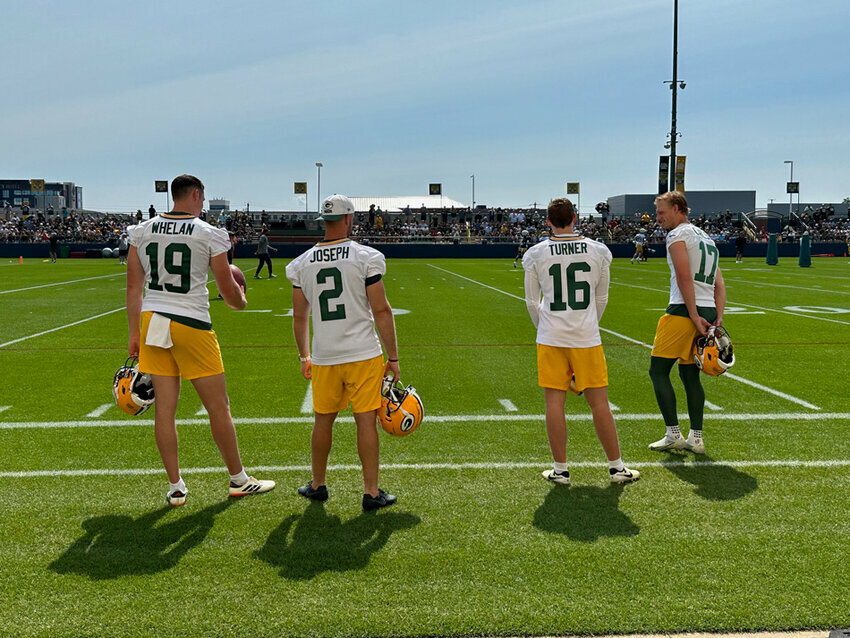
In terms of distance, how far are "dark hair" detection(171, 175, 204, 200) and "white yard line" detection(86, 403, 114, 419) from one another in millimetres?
3026

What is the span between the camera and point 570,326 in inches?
175

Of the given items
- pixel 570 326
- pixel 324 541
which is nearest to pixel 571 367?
pixel 570 326

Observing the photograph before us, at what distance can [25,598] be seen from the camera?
3.08 meters

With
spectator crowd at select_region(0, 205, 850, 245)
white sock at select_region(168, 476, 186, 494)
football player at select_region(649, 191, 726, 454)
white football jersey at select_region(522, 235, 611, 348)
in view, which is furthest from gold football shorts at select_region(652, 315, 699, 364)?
spectator crowd at select_region(0, 205, 850, 245)

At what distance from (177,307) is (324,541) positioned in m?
1.63

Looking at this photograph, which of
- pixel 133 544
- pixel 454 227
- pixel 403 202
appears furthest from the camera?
pixel 403 202

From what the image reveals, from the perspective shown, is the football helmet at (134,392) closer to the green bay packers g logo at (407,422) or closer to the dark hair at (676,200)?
the green bay packers g logo at (407,422)

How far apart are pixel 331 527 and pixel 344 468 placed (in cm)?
105

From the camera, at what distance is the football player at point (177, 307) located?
4.06 metres

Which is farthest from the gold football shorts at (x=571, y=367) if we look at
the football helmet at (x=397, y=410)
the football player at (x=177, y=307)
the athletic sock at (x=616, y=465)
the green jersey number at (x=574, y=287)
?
the football player at (x=177, y=307)

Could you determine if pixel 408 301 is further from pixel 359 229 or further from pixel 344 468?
pixel 359 229

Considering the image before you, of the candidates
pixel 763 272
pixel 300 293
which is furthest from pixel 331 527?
pixel 763 272

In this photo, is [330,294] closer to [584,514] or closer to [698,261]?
[584,514]

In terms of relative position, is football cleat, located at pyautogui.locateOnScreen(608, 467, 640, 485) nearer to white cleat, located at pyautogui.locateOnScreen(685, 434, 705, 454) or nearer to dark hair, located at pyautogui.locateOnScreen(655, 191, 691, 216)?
white cleat, located at pyautogui.locateOnScreen(685, 434, 705, 454)
